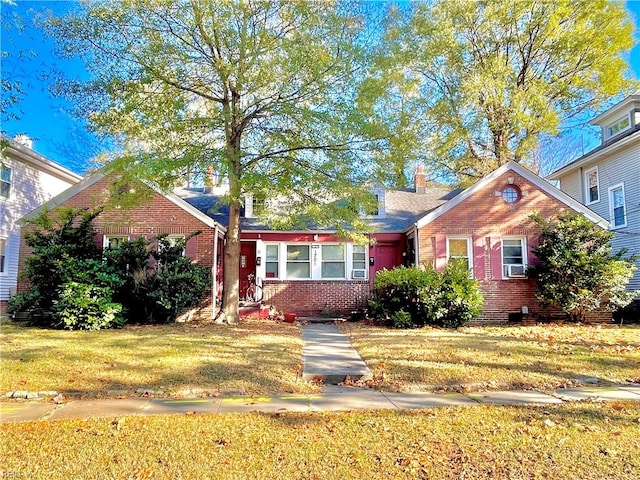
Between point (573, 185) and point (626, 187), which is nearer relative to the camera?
point (626, 187)

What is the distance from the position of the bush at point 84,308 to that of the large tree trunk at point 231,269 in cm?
293

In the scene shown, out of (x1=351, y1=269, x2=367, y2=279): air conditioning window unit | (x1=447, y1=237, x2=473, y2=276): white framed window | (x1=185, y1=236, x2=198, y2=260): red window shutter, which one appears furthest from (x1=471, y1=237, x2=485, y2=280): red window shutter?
(x1=185, y1=236, x2=198, y2=260): red window shutter

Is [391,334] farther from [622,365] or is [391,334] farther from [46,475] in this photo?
[46,475]

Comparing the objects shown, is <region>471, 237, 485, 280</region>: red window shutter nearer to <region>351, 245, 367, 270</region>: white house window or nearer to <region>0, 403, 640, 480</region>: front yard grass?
<region>351, 245, 367, 270</region>: white house window

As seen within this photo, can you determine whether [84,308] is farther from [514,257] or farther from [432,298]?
[514,257]

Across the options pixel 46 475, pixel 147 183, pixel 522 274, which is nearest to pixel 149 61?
pixel 147 183

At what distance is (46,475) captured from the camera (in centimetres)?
327

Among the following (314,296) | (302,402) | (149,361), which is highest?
(314,296)

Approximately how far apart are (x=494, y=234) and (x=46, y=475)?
13840 mm

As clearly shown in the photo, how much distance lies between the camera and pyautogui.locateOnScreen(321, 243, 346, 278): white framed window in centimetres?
1614

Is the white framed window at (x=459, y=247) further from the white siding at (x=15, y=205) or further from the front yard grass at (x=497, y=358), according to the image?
the white siding at (x=15, y=205)

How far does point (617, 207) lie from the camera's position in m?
16.8

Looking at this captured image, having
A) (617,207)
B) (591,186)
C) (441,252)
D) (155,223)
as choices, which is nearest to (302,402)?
(441,252)

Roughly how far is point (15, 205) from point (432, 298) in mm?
15756
